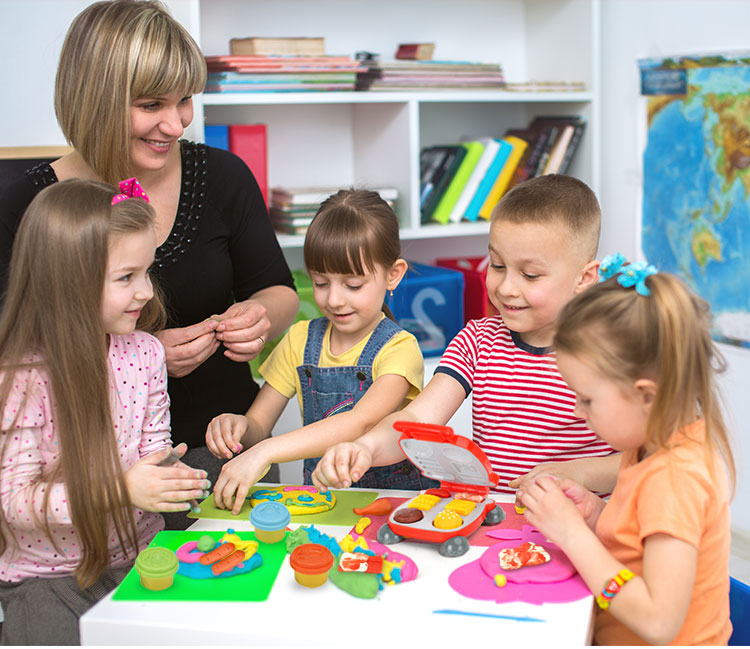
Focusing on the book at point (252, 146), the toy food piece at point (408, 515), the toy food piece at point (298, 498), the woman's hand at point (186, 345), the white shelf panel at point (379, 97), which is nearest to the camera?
the toy food piece at point (408, 515)

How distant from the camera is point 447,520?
1106 millimetres

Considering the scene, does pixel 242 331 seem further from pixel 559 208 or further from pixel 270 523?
pixel 559 208

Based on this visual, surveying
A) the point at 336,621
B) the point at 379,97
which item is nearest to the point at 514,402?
the point at 336,621

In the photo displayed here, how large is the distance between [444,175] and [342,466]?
166 cm

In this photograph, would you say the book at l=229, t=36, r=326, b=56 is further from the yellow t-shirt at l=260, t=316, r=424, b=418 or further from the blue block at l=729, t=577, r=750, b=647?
the blue block at l=729, t=577, r=750, b=647

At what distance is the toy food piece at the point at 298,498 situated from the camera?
3.99 feet

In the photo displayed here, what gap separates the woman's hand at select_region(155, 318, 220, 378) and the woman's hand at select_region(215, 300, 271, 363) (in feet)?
0.08

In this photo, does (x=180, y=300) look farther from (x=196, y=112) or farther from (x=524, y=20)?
(x=524, y=20)

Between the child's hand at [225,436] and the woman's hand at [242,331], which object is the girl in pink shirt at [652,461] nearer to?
the child's hand at [225,436]

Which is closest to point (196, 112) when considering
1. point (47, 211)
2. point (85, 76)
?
point (85, 76)

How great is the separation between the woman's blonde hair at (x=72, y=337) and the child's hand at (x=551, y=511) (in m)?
0.55

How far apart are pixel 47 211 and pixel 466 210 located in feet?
5.72

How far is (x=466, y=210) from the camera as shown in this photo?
8.98ft

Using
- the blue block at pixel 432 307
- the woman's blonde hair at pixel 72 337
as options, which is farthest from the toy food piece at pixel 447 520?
the blue block at pixel 432 307
